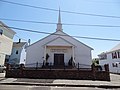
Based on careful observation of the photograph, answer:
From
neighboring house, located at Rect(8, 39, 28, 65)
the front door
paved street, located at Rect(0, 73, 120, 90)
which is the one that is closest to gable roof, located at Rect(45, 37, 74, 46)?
the front door

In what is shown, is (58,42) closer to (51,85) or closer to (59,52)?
(59,52)

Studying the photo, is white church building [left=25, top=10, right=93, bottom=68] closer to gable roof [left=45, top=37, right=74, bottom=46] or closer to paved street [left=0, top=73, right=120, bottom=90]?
gable roof [left=45, top=37, right=74, bottom=46]

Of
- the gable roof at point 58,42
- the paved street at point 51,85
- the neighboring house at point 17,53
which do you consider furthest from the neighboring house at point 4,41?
the paved street at point 51,85

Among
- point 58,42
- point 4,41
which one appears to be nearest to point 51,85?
point 58,42

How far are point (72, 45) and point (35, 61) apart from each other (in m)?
7.05

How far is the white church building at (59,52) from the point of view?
21.9m

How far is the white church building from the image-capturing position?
71.7 feet

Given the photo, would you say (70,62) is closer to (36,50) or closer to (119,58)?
(36,50)

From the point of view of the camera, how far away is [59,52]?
879 inches

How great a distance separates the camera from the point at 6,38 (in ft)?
99.6

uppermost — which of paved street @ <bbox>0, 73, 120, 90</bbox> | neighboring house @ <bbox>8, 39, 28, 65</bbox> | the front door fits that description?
neighboring house @ <bbox>8, 39, 28, 65</bbox>

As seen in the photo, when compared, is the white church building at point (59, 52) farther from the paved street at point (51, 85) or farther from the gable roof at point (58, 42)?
the paved street at point (51, 85)

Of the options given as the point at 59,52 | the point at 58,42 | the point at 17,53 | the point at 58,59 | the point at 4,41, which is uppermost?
the point at 4,41

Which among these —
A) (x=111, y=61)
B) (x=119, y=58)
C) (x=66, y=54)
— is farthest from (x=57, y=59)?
(x=111, y=61)
